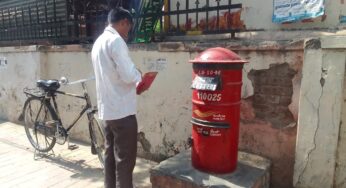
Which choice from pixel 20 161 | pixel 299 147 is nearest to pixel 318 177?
pixel 299 147

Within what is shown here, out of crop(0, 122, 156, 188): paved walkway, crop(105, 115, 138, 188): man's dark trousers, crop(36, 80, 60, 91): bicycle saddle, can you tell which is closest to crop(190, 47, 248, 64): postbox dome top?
crop(105, 115, 138, 188): man's dark trousers

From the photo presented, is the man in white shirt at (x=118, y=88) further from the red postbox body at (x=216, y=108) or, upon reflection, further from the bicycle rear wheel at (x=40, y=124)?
the bicycle rear wheel at (x=40, y=124)

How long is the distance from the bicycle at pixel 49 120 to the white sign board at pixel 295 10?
2.66 meters

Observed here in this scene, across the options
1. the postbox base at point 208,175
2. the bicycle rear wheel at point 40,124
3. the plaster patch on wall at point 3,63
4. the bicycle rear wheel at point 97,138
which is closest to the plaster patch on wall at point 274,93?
the postbox base at point 208,175

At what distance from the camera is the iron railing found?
4.34 meters

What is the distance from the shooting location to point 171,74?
4.07 m

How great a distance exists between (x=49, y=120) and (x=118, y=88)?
2308 millimetres

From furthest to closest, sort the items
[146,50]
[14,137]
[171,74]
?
[14,137]
[146,50]
[171,74]

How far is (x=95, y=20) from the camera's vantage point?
5.59m

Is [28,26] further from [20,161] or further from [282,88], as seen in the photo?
[282,88]

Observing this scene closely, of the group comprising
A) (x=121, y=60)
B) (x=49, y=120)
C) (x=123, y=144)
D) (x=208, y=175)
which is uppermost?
(x=121, y=60)

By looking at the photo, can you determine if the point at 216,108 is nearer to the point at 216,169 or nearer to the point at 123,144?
the point at 216,169

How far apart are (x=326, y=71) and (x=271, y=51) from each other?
577mm

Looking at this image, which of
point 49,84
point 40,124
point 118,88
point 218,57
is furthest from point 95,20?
point 218,57
